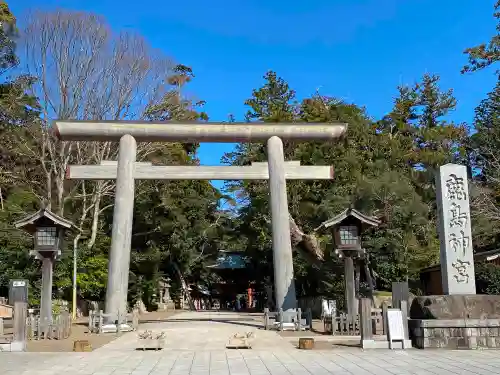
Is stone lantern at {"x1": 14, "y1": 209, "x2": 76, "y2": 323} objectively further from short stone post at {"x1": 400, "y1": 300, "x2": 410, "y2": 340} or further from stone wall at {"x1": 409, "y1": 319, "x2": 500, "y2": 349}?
stone wall at {"x1": 409, "y1": 319, "x2": 500, "y2": 349}

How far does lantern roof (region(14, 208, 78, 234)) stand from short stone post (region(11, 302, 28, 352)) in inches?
161

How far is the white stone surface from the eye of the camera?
1100 centimetres

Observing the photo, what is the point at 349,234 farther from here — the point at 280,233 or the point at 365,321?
the point at 365,321

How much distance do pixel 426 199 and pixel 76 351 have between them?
23.7m

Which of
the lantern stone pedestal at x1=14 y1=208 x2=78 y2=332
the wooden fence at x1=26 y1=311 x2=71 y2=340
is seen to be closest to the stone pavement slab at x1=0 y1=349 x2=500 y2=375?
the wooden fence at x1=26 y1=311 x2=71 y2=340

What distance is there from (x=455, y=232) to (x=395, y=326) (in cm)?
249

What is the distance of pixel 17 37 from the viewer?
911 inches

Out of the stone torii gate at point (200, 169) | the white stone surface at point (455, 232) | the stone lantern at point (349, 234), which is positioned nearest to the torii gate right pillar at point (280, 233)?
the stone torii gate at point (200, 169)

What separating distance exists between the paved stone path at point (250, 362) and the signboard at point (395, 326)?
1.65 feet

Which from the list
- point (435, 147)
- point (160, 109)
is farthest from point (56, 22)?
point (435, 147)

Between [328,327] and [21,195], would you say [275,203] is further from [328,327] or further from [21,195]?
[21,195]

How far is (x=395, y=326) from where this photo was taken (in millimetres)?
10992

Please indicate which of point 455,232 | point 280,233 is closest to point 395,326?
point 455,232

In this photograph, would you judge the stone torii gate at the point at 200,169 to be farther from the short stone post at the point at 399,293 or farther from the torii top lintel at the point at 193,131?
the short stone post at the point at 399,293
